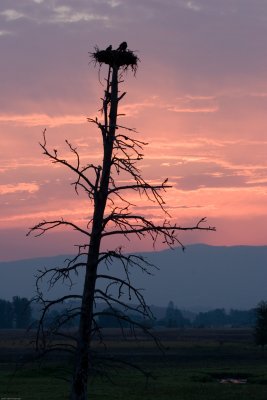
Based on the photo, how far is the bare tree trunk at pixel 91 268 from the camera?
42.1 feet

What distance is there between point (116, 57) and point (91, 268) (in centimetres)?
406

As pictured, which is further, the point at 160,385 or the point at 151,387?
the point at 160,385

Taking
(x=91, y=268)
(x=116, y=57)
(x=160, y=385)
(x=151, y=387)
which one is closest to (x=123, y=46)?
(x=116, y=57)

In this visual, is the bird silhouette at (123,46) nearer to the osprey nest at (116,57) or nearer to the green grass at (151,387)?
the osprey nest at (116,57)

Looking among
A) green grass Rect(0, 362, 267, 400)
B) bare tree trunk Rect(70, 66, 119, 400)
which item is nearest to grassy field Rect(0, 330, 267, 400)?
green grass Rect(0, 362, 267, 400)

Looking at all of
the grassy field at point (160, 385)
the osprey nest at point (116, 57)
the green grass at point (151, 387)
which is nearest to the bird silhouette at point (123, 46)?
the osprey nest at point (116, 57)

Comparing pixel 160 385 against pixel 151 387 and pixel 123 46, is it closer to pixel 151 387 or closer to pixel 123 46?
pixel 151 387

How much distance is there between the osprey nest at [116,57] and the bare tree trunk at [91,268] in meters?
0.14

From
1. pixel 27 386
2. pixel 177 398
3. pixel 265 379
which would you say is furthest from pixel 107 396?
pixel 265 379

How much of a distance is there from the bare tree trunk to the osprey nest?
5.5 inches

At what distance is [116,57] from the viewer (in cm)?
1395

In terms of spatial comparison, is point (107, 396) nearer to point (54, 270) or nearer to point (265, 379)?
point (265, 379)

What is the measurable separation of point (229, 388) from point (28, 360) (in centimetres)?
4379

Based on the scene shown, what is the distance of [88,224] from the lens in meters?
13.8
